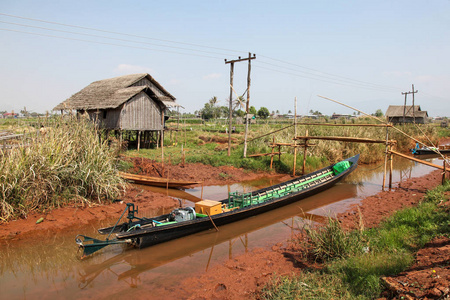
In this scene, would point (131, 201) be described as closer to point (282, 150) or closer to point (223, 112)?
point (282, 150)

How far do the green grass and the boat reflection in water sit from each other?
199cm

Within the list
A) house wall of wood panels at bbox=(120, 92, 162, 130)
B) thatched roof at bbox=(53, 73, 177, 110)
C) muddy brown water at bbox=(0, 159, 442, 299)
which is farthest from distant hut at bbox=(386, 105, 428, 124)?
muddy brown water at bbox=(0, 159, 442, 299)

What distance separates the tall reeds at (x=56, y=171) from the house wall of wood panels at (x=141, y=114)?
10.1 m

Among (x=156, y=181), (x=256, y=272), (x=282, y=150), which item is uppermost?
(x=282, y=150)

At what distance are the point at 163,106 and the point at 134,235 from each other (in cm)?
1741

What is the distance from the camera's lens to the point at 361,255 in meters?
5.97

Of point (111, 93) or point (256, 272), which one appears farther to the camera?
point (111, 93)

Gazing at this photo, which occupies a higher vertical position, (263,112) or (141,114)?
(263,112)

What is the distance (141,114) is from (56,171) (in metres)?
13.4

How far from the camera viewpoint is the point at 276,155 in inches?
749

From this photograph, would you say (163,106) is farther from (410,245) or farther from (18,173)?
(410,245)

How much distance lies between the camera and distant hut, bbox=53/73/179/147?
20.8 m

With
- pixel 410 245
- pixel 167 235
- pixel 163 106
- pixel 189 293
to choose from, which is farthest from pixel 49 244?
pixel 163 106

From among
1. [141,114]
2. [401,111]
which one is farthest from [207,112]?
[141,114]
